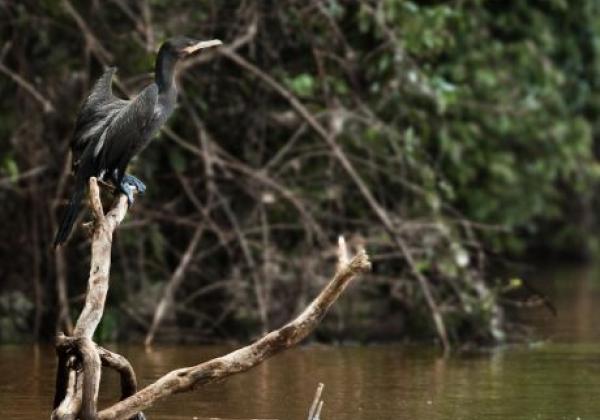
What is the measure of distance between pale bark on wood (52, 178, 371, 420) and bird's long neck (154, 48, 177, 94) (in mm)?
1502

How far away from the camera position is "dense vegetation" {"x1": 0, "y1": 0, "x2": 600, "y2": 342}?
1239 centimetres

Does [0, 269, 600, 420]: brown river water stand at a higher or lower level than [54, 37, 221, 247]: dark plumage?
lower

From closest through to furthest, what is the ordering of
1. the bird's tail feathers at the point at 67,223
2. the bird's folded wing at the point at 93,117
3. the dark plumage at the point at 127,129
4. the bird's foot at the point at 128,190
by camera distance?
the bird's tail feathers at the point at 67,223, the bird's foot at the point at 128,190, the dark plumage at the point at 127,129, the bird's folded wing at the point at 93,117

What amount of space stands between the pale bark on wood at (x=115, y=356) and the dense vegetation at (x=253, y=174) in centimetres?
507

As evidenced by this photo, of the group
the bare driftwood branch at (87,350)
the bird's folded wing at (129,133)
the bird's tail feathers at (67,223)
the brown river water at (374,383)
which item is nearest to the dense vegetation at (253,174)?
the brown river water at (374,383)

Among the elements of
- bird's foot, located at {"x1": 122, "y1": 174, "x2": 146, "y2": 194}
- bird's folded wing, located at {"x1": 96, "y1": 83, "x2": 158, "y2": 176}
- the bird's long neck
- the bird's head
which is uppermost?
the bird's head

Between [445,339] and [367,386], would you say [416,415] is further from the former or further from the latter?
[445,339]

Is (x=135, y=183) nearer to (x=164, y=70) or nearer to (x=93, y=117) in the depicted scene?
(x=93, y=117)

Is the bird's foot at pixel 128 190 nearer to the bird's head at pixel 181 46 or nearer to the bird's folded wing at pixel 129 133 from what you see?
the bird's folded wing at pixel 129 133

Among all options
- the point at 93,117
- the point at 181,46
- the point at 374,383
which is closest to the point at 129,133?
the point at 93,117

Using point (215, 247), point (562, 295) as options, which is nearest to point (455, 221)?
point (215, 247)

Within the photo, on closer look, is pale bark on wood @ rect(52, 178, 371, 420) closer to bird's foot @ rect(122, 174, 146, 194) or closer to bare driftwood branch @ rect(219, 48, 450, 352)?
bird's foot @ rect(122, 174, 146, 194)

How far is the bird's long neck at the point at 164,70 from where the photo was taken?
8312 mm

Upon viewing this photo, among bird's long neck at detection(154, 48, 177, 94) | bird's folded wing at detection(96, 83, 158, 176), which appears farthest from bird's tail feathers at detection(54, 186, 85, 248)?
bird's long neck at detection(154, 48, 177, 94)
